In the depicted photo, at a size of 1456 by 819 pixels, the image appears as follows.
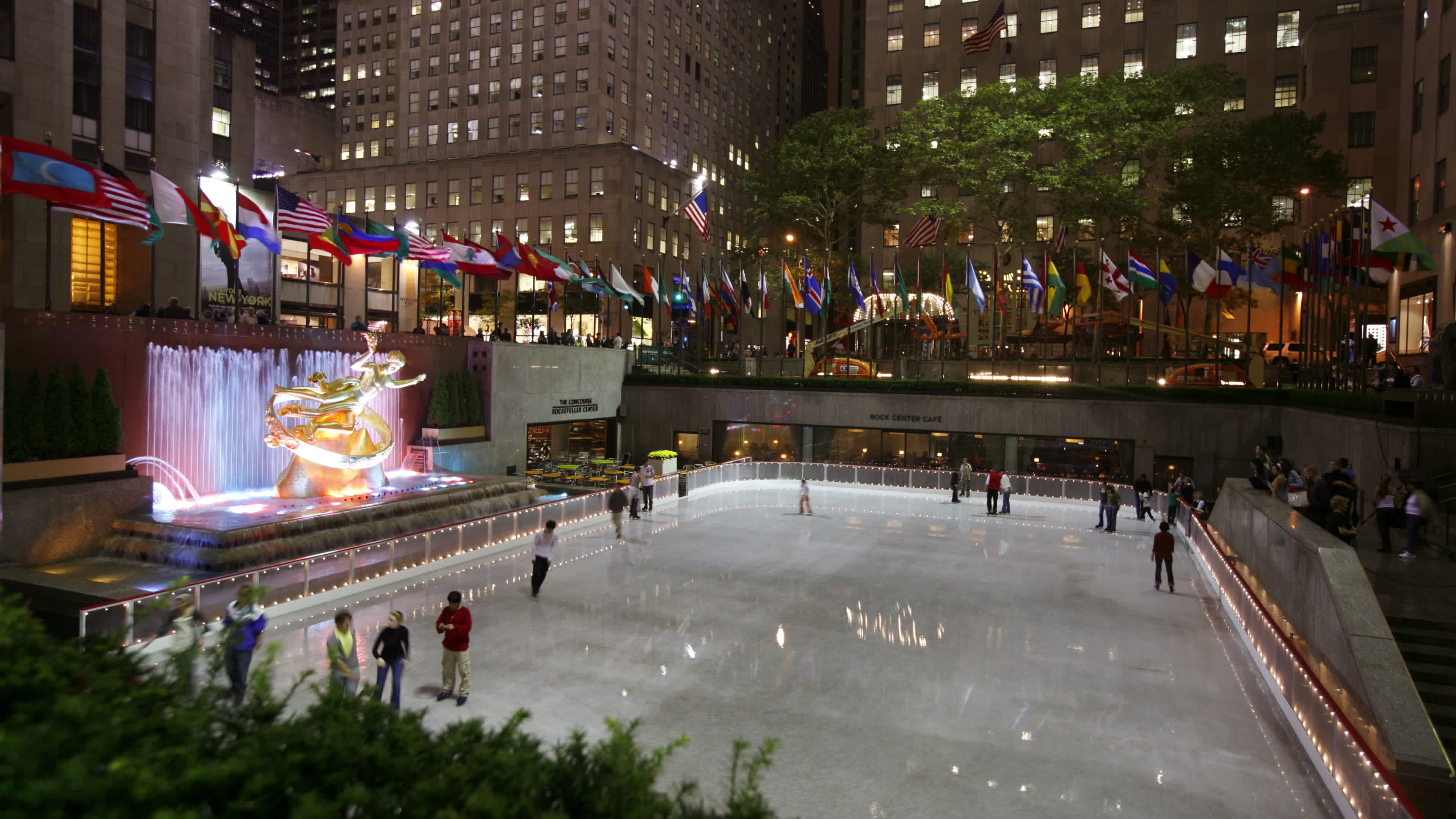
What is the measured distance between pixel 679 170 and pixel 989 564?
184ft

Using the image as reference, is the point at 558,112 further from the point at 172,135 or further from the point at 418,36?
the point at 172,135

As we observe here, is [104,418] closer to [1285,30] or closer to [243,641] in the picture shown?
[243,641]

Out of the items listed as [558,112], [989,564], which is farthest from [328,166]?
[989,564]

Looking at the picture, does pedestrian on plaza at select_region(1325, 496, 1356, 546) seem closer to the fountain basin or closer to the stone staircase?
the stone staircase

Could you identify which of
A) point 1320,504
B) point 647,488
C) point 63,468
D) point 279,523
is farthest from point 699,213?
point 1320,504

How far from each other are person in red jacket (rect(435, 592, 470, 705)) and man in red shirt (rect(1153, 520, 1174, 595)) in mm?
12265

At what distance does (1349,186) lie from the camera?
45719mm

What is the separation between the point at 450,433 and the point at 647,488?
8.19 metres

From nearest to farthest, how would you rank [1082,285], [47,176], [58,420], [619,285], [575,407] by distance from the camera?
[47,176]
[58,420]
[1082,285]
[575,407]
[619,285]

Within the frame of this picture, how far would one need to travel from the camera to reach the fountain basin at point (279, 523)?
53.5ft

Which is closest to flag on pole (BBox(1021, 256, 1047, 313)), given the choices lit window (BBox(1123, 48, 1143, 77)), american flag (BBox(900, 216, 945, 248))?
american flag (BBox(900, 216, 945, 248))

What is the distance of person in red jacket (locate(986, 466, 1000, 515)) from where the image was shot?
2520 centimetres

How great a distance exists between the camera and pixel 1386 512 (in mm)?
13969

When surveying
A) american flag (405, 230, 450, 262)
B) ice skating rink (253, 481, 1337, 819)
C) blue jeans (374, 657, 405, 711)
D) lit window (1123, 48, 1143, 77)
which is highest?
lit window (1123, 48, 1143, 77)
